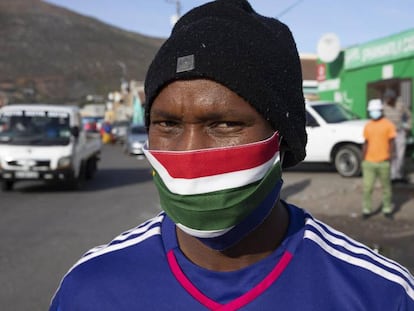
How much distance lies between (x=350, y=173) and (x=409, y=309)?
12180 millimetres

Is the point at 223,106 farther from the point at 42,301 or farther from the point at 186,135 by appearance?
the point at 42,301

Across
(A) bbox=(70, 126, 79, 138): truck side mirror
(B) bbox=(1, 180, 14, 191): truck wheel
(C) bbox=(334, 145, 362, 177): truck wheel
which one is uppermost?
(A) bbox=(70, 126, 79, 138): truck side mirror

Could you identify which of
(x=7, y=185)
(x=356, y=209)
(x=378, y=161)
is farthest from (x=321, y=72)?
(x=378, y=161)

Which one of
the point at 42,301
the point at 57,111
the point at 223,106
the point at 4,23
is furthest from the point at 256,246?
the point at 4,23

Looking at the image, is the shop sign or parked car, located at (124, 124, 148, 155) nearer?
the shop sign

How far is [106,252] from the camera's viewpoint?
1687 mm

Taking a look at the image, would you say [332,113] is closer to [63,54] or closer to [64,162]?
[64,162]

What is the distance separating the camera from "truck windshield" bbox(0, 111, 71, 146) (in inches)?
491

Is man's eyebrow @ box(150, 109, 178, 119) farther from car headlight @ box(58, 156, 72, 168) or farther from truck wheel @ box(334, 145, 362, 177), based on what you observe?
truck wheel @ box(334, 145, 362, 177)

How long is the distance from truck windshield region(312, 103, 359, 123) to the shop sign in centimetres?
274

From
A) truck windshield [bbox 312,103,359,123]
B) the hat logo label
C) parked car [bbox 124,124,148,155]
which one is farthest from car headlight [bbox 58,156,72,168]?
parked car [bbox 124,124,148,155]

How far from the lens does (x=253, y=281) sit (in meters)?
1.55

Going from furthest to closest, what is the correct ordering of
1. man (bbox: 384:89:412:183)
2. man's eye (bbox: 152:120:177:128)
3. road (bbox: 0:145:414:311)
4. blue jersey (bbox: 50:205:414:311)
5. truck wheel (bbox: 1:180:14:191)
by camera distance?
1. truck wheel (bbox: 1:180:14:191)
2. man (bbox: 384:89:412:183)
3. road (bbox: 0:145:414:311)
4. man's eye (bbox: 152:120:177:128)
5. blue jersey (bbox: 50:205:414:311)

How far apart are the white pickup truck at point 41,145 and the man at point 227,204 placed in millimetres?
10958
